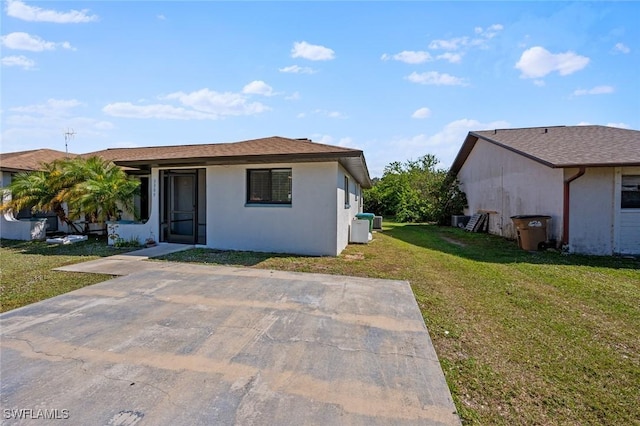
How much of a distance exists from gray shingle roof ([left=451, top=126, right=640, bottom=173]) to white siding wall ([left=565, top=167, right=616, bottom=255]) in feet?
1.80

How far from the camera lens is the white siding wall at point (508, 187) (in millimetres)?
10693

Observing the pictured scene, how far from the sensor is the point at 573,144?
11.8 m

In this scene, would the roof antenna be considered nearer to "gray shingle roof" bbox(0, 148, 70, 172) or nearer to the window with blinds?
"gray shingle roof" bbox(0, 148, 70, 172)

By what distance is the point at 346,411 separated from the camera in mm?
2424

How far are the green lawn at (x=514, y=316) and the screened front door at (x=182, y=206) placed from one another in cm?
171

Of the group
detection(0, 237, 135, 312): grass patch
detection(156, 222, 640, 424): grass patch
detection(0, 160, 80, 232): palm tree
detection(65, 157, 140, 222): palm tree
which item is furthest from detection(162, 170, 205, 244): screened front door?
detection(0, 160, 80, 232): palm tree

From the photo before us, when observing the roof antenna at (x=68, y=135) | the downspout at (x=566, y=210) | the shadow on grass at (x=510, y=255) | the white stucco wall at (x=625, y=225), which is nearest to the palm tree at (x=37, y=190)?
the roof antenna at (x=68, y=135)

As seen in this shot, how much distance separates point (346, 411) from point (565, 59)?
13.9 metres

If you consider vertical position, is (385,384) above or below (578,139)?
below

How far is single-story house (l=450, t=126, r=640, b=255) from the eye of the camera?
31.7 feet

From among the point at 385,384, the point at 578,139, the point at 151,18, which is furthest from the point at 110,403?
the point at 578,139

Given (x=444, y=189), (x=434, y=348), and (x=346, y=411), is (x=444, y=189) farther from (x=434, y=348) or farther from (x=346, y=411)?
(x=346, y=411)

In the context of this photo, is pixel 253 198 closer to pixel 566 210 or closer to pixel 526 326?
pixel 526 326

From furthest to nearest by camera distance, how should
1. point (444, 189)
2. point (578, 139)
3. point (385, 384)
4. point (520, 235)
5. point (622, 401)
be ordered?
point (444, 189), point (578, 139), point (520, 235), point (385, 384), point (622, 401)
